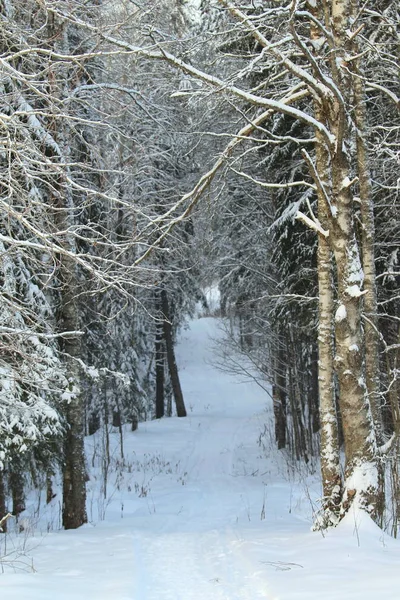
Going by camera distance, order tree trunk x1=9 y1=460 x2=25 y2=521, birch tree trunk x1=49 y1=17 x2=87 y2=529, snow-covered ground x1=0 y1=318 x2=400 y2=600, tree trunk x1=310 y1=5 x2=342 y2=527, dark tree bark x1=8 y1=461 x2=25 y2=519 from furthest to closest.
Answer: birch tree trunk x1=49 y1=17 x2=87 y2=529, dark tree bark x1=8 y1=461 x2=25 y2=519, tree trunk x1=9 y1=460 x2=25 y2=521, tree trunk x1=310 y1=5 x2=342 y2=527, snow-covered ground x1=0 y1=318 x2=400 y2=600

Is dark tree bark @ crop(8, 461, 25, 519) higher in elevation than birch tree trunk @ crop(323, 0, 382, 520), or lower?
lower

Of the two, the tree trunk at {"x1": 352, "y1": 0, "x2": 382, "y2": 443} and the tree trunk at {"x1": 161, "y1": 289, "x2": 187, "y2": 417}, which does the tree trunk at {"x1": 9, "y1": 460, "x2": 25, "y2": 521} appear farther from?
the tree trunk at {"x1": 161, "y1": 289, "x2": 187, "y2": 417}

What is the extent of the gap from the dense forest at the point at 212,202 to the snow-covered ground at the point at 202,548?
2.79 ft

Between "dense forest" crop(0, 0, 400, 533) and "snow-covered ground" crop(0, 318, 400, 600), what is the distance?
849 mm

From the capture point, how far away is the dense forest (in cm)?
560

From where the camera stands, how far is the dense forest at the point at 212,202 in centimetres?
560

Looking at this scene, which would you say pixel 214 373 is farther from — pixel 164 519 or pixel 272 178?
pixel 164 519

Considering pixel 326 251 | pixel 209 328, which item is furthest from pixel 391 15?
pixel 209 328

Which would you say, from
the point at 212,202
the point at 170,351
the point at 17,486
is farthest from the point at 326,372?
the point at 170,351

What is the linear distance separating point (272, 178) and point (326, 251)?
787 cm

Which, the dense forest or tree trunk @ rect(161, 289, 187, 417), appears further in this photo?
tree trunk @ rect(161, 289, 187, 417)

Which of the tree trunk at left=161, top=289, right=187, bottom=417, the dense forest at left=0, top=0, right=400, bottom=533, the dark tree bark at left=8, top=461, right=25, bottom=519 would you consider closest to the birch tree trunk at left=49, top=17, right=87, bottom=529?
the dense forest at left=0, top=0, right=400, bottom=533

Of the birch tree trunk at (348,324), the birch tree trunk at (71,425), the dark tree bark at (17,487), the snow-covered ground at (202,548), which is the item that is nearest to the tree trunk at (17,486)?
the dark tree bark at (17,487)

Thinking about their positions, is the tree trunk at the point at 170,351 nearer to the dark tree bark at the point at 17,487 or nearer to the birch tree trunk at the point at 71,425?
the dark tree bark at the point at 17,487
